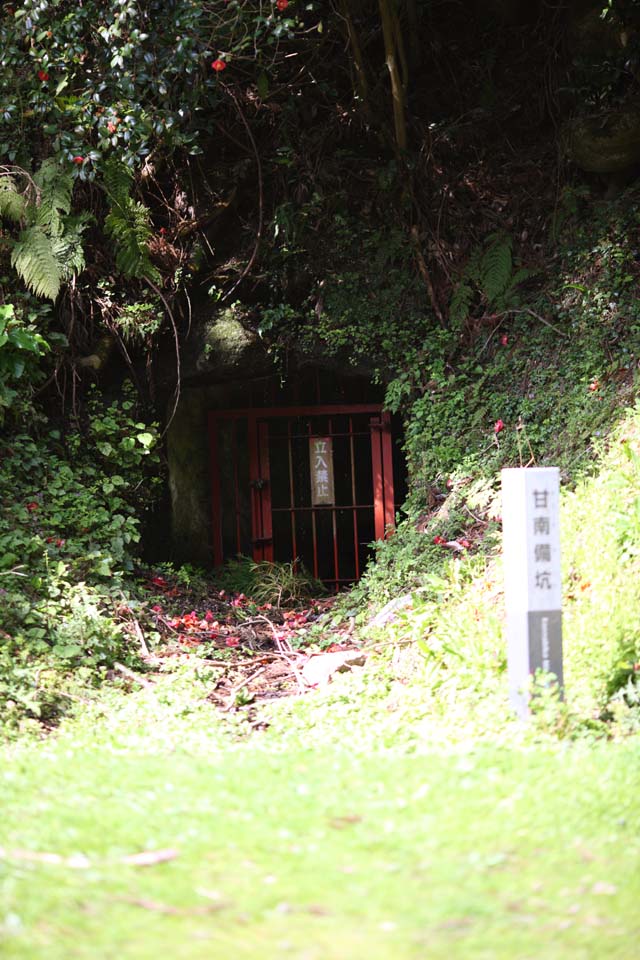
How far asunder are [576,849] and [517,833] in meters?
0.19

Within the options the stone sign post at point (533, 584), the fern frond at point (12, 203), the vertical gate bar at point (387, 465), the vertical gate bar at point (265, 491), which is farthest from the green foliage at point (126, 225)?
the stone sign post at point (533, 584)

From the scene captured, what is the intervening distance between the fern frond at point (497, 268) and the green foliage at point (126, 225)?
317 centimetres

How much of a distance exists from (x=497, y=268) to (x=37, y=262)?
4273mm

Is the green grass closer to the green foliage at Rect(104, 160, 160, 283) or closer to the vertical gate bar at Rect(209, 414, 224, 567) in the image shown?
the green foliage at Rect(104, 160, 160, 283)

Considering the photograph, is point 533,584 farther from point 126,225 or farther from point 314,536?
point 314,536

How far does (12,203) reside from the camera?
7.42 m

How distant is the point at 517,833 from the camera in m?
2.81

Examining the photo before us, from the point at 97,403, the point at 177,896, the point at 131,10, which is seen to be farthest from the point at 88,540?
the point at 177,896

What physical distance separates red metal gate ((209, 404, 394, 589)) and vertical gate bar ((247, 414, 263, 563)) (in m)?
0.01

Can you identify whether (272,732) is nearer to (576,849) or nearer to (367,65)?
(576,849)

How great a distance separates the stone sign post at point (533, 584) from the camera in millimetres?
3963

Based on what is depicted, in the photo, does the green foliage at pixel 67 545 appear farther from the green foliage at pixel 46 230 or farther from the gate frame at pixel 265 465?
the green foliage at pixel 46 230

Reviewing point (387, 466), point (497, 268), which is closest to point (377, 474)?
point (387, 466)

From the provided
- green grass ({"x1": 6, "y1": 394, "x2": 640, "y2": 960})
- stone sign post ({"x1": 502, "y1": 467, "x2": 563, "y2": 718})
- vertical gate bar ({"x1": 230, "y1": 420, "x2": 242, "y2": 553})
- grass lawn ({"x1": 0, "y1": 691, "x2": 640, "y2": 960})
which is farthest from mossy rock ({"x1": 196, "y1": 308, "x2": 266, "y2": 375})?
grass lawn ({"x1": 0, "y1": 691, "x2": 640, "y2": 960})
